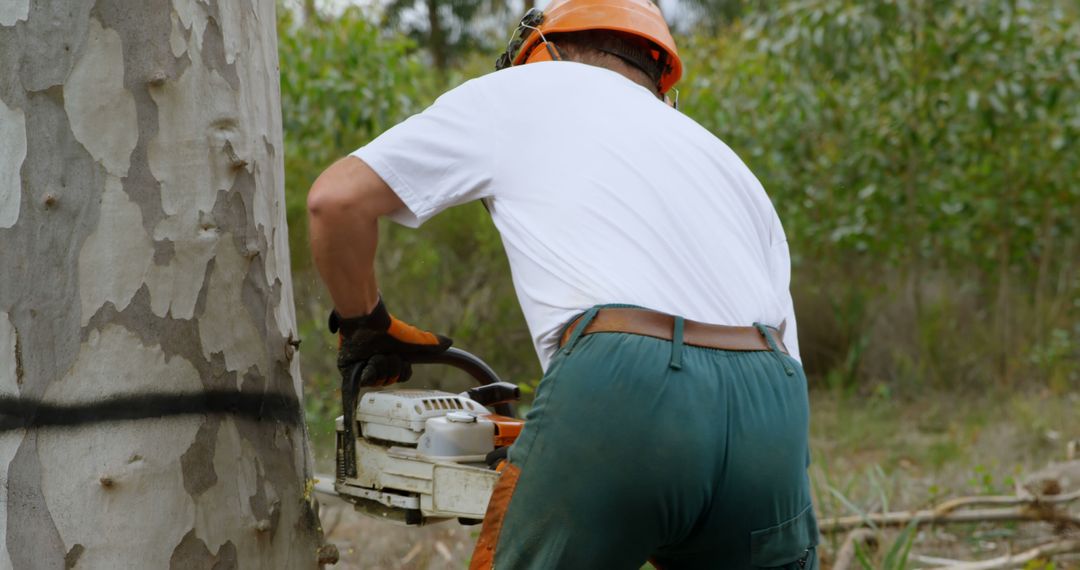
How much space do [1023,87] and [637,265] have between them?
6600 mm

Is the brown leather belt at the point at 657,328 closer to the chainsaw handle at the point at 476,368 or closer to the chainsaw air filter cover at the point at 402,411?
the chainsaw air filter cover at the point at 402,411

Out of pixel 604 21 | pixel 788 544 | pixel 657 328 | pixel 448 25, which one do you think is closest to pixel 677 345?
pixel 657 328

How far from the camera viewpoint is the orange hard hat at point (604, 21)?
228cm

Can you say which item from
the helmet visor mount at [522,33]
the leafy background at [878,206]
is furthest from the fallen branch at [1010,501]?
the helmet visor mount at [522,33]

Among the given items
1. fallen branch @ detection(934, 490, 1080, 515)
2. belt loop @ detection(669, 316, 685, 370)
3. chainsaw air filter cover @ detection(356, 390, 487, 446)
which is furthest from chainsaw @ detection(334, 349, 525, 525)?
fallen branch @ detection(934, 490, 1080, 515)

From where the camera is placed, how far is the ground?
176 inches

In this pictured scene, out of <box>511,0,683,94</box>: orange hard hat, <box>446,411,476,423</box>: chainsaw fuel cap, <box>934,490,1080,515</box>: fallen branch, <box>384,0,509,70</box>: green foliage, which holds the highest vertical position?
<box>384,0,509,70</box>: green foliage

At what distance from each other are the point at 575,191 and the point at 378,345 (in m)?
0.66

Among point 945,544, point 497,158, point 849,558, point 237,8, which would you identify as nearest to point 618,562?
point 497,158

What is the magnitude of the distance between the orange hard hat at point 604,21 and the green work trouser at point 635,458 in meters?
0.74

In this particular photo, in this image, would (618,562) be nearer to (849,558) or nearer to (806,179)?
(849,558)

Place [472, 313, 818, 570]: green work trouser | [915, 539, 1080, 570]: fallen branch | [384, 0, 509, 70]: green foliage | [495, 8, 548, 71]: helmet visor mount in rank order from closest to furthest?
[472, 313, 818, 570]: green work trouser, [495, 8, 548, 71]: helmet visor mount, [915, 539, 1080, 570]: fallen branch, [384, 0, 509, 70]: green foliage

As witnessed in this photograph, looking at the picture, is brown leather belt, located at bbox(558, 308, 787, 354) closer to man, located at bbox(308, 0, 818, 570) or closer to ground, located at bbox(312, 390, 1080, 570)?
man, located at bbox(308, 0, 818, 570)

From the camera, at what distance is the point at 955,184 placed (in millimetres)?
8359
